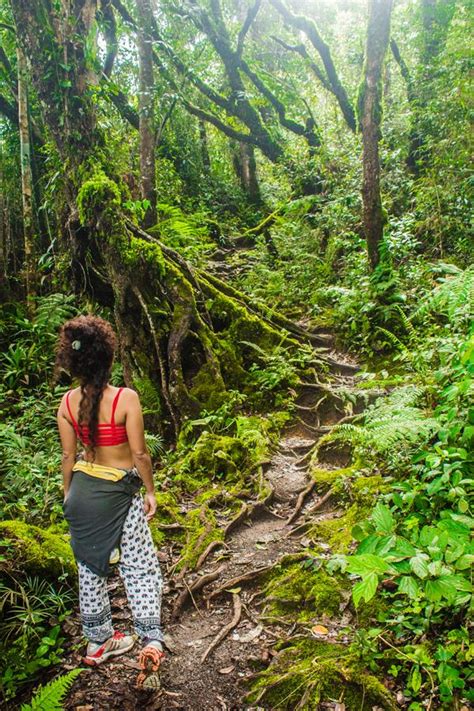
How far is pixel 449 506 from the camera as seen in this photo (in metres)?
3.19

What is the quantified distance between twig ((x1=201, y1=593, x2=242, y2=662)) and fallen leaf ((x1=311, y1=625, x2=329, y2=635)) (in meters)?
0.63

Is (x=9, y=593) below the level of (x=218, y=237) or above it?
below

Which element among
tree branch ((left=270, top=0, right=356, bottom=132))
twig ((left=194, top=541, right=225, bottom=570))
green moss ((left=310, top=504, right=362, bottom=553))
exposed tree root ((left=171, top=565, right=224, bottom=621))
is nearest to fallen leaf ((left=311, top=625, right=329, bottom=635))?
green moss ((left=310, top=504, right=362, bottom=553))

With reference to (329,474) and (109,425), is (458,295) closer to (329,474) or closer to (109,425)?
(329,474)

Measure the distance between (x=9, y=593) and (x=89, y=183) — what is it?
217 inches

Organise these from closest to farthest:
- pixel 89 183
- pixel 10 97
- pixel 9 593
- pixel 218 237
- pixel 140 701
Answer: pixel 140 701 < pixel 9 593 < pixel 89 183 < pixel 10 97 < pixel 218 237

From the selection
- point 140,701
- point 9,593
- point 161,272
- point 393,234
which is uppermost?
point 393,234

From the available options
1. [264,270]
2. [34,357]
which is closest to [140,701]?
[34,357]

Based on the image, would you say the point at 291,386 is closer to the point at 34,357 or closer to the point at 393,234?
the point at 393,234

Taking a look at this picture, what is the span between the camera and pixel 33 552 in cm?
363

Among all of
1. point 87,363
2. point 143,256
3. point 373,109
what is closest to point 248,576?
point 87,363

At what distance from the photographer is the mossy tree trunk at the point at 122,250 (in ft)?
22.7

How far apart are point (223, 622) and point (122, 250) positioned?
522cm

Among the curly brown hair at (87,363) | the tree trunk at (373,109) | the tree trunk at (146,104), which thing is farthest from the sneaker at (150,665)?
the tree trunk at (146,104)
